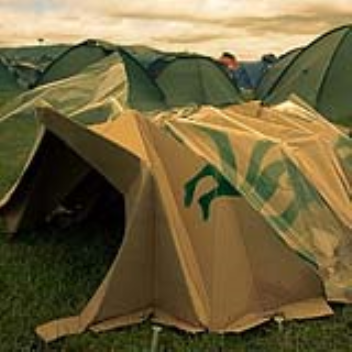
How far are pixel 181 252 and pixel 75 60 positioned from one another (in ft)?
41.4

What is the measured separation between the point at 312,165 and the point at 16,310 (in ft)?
7.58

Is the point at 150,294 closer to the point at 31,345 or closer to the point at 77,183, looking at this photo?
the point at 31,345

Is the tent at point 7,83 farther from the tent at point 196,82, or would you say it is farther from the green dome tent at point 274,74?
the green dome tent at point 274,74

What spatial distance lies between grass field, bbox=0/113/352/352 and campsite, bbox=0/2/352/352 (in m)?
0.01

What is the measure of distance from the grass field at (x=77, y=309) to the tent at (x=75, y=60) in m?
10.6

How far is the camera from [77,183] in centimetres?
581

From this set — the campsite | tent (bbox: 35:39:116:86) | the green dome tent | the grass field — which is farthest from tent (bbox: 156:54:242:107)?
the grass field

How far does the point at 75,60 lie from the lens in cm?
1617

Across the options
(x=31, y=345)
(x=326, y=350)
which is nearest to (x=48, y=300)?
(x=31, y=345)

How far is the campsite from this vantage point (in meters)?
4.08

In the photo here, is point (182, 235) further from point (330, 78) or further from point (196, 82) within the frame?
point (196, 82)

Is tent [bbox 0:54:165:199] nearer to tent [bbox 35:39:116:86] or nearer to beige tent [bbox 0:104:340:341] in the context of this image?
tent [bbox 35:39:116:86]

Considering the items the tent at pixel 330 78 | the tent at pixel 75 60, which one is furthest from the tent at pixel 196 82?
the tent at pixel 330 78

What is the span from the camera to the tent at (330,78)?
12625mm
